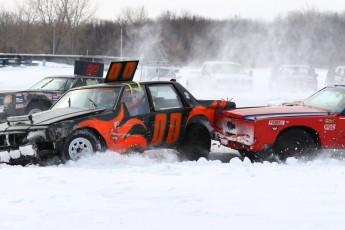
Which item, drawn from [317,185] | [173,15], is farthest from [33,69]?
[173,15]

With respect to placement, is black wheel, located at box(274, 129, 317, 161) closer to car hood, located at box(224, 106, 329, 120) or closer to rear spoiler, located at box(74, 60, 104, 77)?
car hood, located at box(224, 106, 329, 120)

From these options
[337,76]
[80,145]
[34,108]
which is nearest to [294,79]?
[337,76]

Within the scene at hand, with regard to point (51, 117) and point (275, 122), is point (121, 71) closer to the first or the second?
point (51, 117)

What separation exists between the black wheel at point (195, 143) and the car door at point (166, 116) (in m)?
0.14

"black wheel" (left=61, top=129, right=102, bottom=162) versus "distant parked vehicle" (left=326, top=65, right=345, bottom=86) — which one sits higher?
"distant parked vehicle" (left=326, top=65, right=345, bottom=86)

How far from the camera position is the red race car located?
860 cm

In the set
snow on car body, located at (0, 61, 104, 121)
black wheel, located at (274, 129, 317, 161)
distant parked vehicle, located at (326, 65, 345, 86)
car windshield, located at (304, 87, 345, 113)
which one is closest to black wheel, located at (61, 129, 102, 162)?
black wheel, located at (274, 129, 317, 161)

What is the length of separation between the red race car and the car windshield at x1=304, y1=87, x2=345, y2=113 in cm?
3

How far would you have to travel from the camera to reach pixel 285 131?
28.7 ft

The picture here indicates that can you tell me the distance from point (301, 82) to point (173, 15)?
52.8 meters

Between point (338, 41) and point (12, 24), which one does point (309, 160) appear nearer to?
point (338, 41)

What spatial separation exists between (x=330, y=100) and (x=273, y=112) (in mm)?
1264

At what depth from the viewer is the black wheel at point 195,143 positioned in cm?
933

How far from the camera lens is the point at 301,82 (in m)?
25.6
